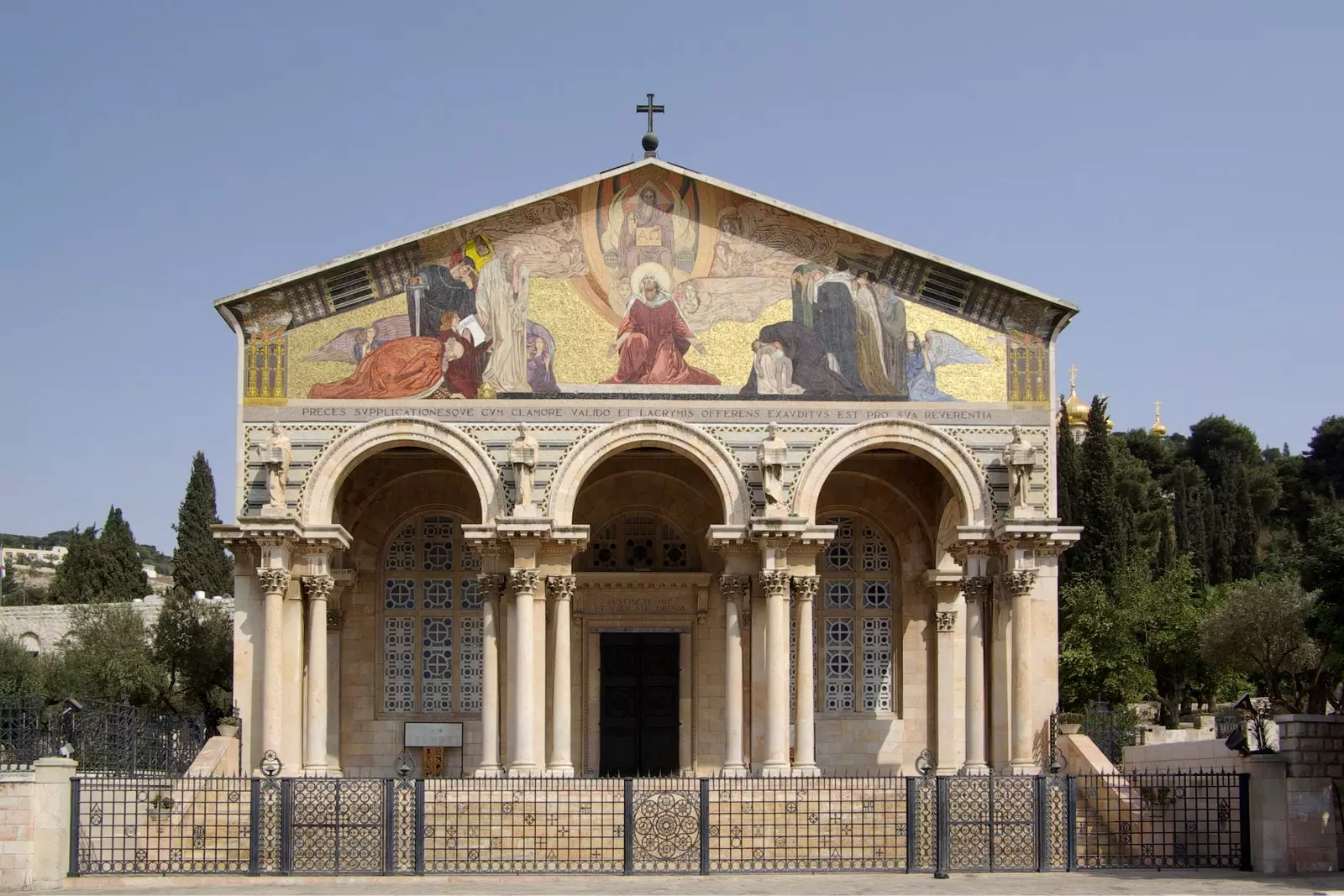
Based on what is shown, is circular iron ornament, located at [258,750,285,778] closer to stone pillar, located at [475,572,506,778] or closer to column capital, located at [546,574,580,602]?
stone pillar, located at [475,572,506,778]

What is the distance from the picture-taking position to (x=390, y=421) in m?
30.1

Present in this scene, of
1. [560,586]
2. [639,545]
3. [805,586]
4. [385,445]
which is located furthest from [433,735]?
[805,586]

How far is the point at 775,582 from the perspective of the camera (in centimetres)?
2986

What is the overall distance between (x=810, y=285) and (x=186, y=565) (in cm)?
3178

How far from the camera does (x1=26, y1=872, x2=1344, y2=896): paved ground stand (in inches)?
842

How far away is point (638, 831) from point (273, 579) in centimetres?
897

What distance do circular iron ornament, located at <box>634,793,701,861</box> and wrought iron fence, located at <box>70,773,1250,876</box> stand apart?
2 centimetres

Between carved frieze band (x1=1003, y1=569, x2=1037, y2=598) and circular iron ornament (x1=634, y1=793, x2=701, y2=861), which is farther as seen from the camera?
carved frieze band (x1=1003, y1=569, x2=1037, y2=598)

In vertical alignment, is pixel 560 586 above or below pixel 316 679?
above

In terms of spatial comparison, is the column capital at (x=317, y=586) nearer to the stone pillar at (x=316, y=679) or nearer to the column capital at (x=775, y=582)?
the stone pillar at (x=316, y=679)

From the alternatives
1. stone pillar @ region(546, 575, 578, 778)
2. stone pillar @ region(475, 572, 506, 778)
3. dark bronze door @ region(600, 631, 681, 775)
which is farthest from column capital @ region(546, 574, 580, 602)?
dark bronze door @ region(600, 631, 681, 775)

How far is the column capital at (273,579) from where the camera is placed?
29344 millimetres

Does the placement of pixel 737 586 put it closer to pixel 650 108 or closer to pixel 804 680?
pixel 804 680

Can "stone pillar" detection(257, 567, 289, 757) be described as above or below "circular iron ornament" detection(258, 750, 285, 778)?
above
